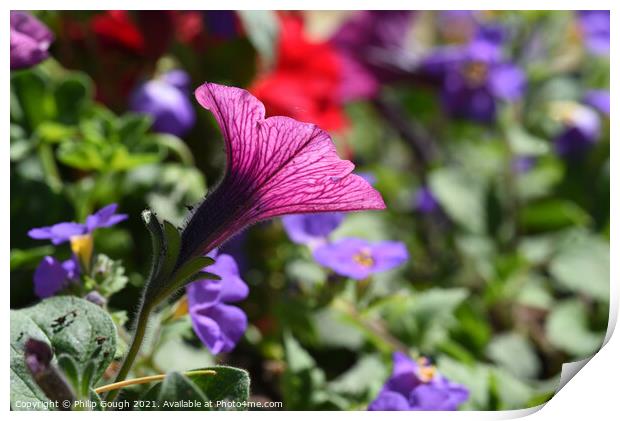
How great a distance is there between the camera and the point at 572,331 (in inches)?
30.0

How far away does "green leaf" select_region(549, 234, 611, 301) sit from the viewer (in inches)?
30.1

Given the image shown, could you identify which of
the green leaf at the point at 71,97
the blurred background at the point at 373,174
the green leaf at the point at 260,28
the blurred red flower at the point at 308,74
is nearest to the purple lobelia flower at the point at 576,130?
the blurred background at the point at 373,174

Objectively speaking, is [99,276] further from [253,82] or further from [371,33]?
[371,33]

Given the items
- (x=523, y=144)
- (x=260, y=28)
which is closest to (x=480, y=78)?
(x=523, y=144)

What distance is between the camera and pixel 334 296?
60cm

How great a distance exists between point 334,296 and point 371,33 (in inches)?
20.0

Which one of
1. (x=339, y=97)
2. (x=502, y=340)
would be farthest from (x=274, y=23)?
(x=502, y=340)

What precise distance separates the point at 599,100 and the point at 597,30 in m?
0.07

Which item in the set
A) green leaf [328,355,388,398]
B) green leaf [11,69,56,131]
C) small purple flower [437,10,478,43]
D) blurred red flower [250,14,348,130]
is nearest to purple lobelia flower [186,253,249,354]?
green leaf [328,355,388,398]

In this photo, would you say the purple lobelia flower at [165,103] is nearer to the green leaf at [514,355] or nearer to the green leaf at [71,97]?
the green leaf at [71,97]

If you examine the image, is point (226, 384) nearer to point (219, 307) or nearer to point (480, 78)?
point (219, 307)

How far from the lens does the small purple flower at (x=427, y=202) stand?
0.91 m

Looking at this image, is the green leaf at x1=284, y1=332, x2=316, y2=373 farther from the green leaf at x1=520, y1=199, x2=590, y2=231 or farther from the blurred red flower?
the green leaf at x1=520, y1=199, x2=590, y2=231

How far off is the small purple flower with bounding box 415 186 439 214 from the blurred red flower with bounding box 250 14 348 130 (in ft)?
0.38
